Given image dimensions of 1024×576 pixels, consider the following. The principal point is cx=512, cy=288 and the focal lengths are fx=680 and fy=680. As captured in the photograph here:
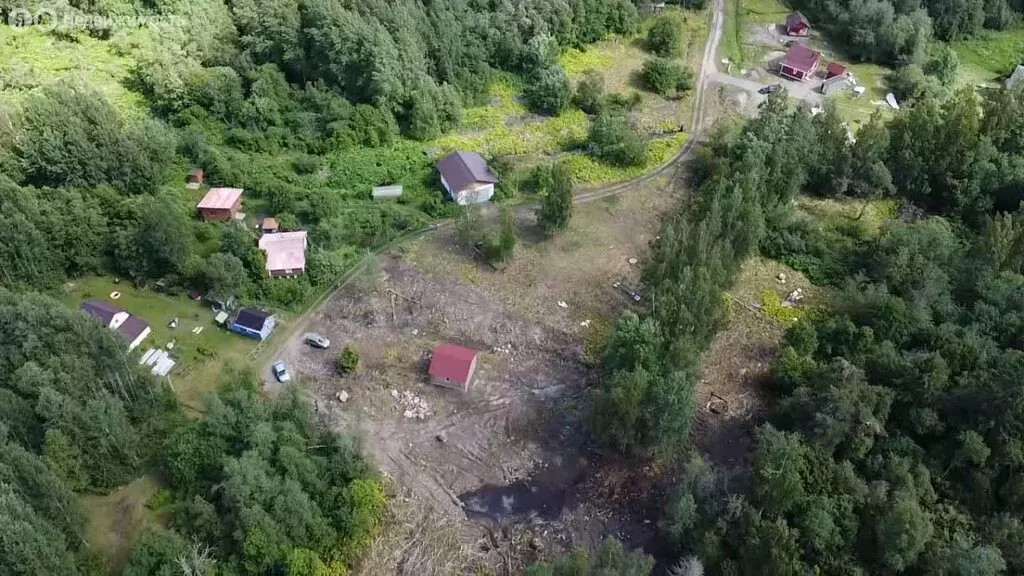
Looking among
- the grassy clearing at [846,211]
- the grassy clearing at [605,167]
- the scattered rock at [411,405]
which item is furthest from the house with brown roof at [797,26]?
the scattered rock at [411,405]

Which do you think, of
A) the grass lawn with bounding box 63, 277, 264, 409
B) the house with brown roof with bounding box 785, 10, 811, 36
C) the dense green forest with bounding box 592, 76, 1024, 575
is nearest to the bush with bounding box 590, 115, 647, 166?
the dense green forest with bounding box 592, 76, 1024, 575

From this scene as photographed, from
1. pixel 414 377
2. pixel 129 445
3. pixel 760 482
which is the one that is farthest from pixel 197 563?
pixel 760 482

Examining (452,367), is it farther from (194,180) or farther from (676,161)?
(676,161)

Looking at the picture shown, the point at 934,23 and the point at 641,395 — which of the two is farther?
the point at 934,23

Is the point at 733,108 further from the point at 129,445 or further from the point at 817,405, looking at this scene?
the point at 129,445

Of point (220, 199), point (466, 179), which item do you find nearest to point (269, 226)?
point (220, 199)

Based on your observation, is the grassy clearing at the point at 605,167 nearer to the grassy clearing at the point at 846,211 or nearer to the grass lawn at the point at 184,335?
the grassy clearing at the point at 846,211

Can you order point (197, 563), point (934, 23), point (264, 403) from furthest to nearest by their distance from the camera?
point (934, 23) → point (264, 403) → point (197, 563)
